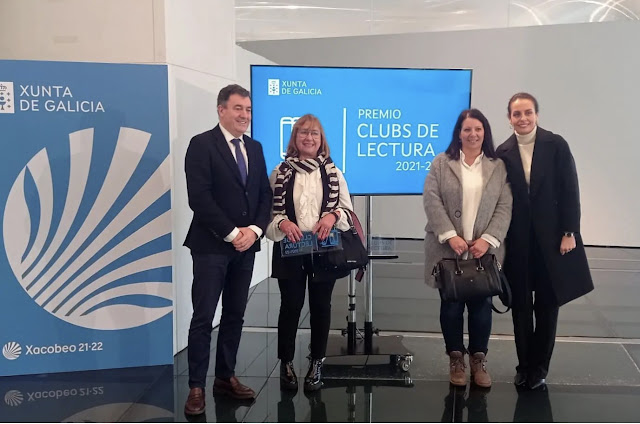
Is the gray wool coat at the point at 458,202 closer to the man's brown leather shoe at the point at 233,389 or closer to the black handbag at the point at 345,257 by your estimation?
the black handbag at the point at 345,257

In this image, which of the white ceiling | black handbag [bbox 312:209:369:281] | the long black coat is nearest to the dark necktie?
black handbag [bbox 312:209:369:281]

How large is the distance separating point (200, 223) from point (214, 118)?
148 cm

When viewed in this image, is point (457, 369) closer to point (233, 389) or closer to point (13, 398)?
point (233, 389)

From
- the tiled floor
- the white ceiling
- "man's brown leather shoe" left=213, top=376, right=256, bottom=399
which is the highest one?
the white ceiling

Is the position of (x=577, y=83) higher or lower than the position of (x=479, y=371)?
higher

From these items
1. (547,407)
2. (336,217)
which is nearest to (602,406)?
(547,407)

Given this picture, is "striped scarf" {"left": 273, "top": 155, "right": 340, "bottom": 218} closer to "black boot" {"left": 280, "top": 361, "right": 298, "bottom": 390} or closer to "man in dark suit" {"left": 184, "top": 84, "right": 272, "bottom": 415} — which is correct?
"man in dark suit" {"left": 184, "top": 84, "right": 272, "bottom": 415}

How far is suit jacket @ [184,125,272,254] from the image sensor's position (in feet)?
8.32

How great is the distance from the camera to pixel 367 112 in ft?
10.8

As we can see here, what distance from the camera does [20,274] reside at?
3.12 meters

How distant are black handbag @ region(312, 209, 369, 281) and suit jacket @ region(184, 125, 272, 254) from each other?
328 millimetres

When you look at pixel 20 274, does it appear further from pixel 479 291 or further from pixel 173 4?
pixel 479 291

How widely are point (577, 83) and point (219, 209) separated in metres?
6.32

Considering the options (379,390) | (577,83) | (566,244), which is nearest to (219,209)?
(379,390)
